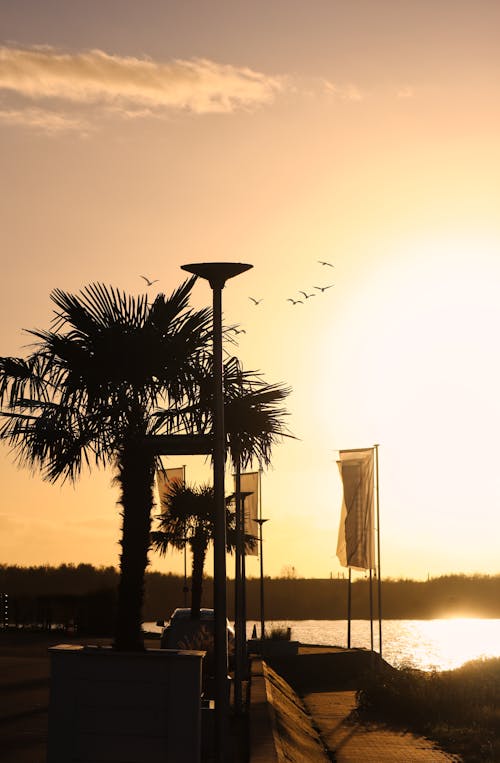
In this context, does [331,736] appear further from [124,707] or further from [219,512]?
[219,512]

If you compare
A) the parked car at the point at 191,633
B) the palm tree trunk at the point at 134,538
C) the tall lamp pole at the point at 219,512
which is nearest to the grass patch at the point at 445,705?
the parked car at the point at 191,633

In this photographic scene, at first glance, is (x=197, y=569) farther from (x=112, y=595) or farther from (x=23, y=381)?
(x=23, y=381)

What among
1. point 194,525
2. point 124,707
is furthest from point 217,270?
point 194,525

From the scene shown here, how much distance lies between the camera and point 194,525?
125 ft

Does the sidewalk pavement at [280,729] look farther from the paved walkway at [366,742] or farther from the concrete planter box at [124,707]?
the concrete planter box at [124,707]

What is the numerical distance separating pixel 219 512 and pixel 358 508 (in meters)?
26.9

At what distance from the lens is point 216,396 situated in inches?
537

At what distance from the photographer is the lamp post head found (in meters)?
13.8

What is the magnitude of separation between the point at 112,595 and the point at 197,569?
14258 mm

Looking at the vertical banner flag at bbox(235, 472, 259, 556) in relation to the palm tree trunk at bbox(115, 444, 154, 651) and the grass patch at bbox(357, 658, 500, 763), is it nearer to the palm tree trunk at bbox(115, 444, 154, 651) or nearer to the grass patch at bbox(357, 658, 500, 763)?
the grass patch at bbox(357, 658, 500, 763)

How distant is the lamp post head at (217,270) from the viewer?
13.8 meters

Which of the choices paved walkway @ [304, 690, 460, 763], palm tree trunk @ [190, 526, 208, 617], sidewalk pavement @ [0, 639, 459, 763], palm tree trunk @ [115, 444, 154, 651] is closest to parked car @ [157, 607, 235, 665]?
sidewalk pavement @ [0, 639, 459, 763]

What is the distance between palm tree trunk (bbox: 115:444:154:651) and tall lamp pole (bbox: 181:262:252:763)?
2.23m

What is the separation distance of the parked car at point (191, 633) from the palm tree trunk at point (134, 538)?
1168 cm
